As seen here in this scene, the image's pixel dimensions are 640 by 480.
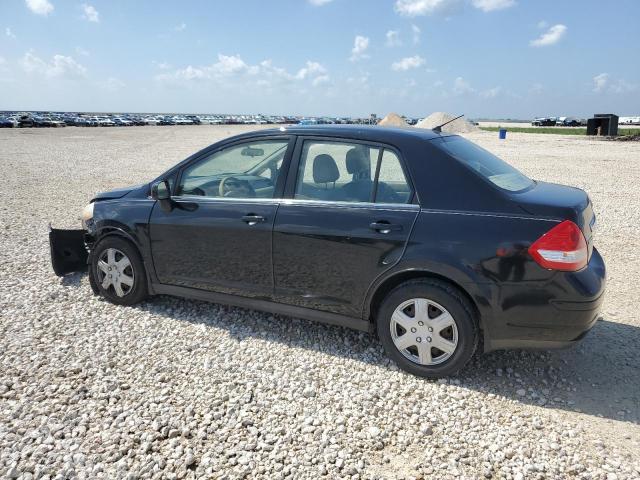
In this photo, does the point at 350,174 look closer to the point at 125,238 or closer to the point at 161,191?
the point at 161,191

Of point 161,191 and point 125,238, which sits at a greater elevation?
point 161,191

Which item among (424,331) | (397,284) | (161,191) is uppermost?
(161,191)

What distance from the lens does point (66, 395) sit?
3336 millimetres

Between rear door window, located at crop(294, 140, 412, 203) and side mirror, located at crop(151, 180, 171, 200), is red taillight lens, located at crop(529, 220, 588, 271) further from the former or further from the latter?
side mirror, located at crop(151, 180, 171, 200)

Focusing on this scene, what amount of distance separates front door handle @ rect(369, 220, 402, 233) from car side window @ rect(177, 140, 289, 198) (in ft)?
3.30

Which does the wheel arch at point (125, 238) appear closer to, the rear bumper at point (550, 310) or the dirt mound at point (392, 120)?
the rear bumper at point (550, 310)

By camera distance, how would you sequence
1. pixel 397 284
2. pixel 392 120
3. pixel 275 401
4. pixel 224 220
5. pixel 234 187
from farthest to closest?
pixel 392 120 < pixel 234 187 < pixel 224 220 < pixel 397 284 < pixel 275 401

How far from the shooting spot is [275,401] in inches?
131

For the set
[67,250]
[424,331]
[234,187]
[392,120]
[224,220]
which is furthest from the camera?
[392,120]

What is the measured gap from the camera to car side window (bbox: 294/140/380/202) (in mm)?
3734

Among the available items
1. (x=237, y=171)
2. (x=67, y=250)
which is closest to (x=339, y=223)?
(x=237, y=171)

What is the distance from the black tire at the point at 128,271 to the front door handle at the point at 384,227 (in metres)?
2.36

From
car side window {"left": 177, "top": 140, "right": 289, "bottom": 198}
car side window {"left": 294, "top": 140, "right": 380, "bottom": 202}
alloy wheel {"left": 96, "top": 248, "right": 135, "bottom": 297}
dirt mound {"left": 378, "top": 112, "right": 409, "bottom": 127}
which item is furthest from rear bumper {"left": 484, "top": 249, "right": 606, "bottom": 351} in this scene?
dirt mound {"left": 378, "top": 112, "right": 409, "bottom": 127}

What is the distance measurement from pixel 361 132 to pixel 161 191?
1.85 m
